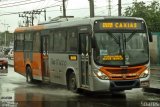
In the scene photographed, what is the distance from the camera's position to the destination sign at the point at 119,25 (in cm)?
1584

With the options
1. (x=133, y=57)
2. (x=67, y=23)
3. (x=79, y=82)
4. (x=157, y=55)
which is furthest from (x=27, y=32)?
(x=157, y=55)

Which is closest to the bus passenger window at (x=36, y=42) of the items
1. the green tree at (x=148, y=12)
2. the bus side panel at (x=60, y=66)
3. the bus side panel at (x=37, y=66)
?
the bus side panel at (x=37, y=66)

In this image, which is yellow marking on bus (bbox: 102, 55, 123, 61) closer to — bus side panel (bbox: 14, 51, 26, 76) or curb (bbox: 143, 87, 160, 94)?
curb (bbox: 143, 87, 160, 94)

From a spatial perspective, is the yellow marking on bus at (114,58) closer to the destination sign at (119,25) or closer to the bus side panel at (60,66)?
the destination sign at (119,25)

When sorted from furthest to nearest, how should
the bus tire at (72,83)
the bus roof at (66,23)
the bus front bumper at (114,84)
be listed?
the bus tire at (72,83), the bus roof at (66,23), the bus front bumper at (114,84)

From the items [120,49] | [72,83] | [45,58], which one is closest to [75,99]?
[72,83]

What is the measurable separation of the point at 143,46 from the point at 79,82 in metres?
2.79

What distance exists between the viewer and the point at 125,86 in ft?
51.3

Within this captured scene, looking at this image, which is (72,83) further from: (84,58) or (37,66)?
(37,66)

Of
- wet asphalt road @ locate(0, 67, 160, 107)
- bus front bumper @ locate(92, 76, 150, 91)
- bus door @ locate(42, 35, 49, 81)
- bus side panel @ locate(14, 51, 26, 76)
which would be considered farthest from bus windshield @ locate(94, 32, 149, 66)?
bus side panel @ locate(14, 51, 26, 76)

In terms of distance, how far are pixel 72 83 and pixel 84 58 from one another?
65.7 inches

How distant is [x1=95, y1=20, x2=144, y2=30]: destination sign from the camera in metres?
15.8

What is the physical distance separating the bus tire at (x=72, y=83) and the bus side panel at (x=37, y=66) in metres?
3.83

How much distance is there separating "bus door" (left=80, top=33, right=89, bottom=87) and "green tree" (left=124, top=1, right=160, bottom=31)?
3362 centimetres
